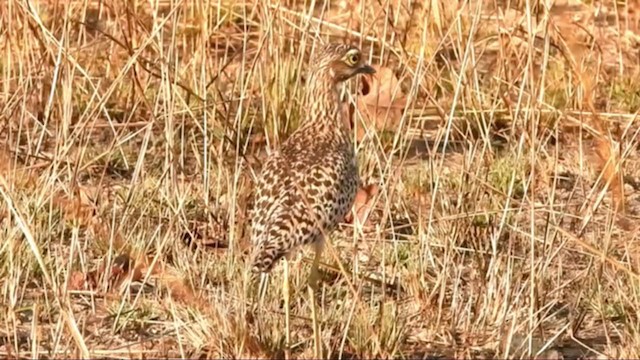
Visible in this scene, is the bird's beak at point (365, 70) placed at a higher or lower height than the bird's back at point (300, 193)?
higher

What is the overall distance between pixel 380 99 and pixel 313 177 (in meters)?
1.66

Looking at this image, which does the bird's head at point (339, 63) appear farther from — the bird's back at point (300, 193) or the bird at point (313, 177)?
the bird's back at point (300, 193)

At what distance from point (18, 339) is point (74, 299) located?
1.18 feet

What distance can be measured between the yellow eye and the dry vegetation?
0.21 metres

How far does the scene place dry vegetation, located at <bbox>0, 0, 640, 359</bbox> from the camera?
458cm

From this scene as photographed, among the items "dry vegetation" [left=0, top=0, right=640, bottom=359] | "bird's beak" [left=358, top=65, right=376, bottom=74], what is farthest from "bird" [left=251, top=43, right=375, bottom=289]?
"dry vegetation" [left=0, top=0, right=640, bottom=359]

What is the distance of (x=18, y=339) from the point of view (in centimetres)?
468

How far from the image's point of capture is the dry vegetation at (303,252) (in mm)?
4582

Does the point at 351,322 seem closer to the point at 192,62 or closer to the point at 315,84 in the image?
the point at 315,84

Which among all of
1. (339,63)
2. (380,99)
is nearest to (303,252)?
(339,63)

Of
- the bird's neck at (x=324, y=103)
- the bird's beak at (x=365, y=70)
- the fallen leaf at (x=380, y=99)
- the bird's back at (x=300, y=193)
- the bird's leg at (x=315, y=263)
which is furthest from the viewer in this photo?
the fallen leaf at (x=380, y=99)

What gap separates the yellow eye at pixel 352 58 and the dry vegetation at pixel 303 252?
0.21 metres

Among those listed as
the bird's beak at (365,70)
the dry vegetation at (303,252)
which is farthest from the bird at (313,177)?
the dry vegetation at (303,252)

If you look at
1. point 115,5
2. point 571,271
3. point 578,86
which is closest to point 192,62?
point 115,5
